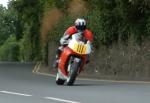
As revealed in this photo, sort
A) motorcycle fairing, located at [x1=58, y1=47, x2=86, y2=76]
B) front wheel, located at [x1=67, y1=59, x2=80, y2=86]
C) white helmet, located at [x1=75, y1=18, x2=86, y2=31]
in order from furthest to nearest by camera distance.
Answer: motorcycle fairing, located at [x1=58, y1=47, x2=86, y2=76] → white helmet, located at [x1=75, y1=18, x2=86, y2=31] → front wheel, located at [x1=67, y1=59, x2=80, y2=86]

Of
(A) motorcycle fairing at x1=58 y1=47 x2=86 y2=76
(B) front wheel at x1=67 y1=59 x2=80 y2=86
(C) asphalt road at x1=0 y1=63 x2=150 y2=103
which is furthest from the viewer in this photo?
(A) motorcycle fairing at x1=58 y1=47 x2=86 y2=76

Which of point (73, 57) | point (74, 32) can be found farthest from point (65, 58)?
point (74, 32)

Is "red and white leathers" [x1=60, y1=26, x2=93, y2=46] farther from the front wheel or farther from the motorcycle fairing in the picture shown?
the front wheel

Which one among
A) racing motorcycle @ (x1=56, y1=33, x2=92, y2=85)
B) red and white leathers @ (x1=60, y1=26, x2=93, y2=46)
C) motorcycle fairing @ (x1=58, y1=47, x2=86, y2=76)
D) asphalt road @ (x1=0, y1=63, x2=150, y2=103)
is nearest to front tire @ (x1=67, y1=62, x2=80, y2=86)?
racing motorcycle @ (x1=56, y1=33, x2=92, y2=85)

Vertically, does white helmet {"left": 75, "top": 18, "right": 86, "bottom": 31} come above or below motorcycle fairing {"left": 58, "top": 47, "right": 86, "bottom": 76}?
above

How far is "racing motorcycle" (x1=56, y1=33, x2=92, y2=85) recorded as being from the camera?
18.0m

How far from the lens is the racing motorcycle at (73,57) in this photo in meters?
18.0

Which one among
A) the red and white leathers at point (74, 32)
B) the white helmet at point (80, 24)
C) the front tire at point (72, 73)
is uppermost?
the white helmet at point (80, 24)

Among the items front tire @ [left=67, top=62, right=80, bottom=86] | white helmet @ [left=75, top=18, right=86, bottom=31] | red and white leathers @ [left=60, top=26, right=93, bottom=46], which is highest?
white helmet @ [left=75, top=18, right=86, bottom=31]

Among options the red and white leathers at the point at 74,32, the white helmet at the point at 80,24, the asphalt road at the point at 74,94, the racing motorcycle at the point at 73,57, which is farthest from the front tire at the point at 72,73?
the white helmet at the point at 80,24

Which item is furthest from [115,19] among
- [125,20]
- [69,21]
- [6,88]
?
[6,88]

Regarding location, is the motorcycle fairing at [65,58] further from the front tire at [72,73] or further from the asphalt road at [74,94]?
the asphalt road at [74,94]

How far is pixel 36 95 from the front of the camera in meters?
14.6

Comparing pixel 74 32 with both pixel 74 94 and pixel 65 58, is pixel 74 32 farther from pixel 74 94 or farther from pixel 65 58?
pixel 74 94
